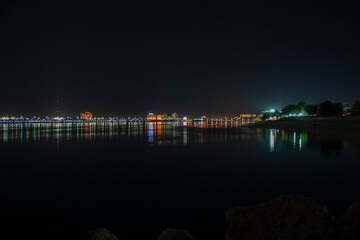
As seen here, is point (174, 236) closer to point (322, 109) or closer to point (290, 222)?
point (290, 222)

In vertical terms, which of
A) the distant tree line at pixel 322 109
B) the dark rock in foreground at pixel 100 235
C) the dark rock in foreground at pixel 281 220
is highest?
the distant tree line at pixel 322 109

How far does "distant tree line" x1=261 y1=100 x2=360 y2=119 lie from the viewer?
77.6 m

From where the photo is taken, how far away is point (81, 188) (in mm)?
12289

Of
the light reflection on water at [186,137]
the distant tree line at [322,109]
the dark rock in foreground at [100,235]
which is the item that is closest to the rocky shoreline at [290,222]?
the dark rock in foreground at [100,235]

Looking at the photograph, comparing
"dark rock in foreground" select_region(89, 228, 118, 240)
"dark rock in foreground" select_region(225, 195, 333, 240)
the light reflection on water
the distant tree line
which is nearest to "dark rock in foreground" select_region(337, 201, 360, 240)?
"dark rock in foreground" select_region(225, 195, 333, 240)

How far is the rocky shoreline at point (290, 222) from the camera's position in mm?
3814

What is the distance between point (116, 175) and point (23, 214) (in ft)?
20.8

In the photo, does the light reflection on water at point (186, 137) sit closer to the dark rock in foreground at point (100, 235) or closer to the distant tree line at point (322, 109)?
the dark rock in foreground at point (100, 235)

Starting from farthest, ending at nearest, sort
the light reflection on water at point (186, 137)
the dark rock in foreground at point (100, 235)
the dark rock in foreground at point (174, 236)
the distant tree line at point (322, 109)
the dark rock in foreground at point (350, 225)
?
1. the distant tree line at point (322, 109)
2. the light reflection on water at point (186, 137)
3. the dark rock in foreground at point (100, 235)
4. the dark rock in foreground at point (174, 236)
5. the dark rock in foreground at point (350, 225)

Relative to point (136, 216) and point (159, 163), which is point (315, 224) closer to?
point (136, 216)

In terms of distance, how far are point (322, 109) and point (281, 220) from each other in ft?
291

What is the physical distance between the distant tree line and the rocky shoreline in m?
85.4

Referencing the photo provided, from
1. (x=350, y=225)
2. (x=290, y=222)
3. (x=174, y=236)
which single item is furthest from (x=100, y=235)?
→ (x=350, y=225)

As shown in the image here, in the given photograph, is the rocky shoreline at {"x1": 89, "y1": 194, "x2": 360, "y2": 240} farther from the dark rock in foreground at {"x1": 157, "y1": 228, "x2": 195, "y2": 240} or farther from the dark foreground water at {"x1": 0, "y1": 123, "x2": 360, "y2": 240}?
the dark foreground water at {"x1": 0, "y1": 123, "x2": 360, "y2": 240}
